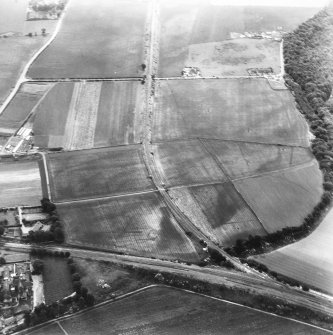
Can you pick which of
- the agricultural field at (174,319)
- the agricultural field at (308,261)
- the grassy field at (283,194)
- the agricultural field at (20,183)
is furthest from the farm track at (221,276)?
the grassy field at (283,194)

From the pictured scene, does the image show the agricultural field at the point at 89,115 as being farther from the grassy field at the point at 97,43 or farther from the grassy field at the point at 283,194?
the grassy field at the point at 283,194

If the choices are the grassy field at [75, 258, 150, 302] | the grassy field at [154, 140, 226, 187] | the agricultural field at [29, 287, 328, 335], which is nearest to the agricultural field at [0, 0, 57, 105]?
the grassy field at [154, 140, 226, 187]

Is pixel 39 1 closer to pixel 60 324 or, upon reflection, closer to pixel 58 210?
pixel 58 210

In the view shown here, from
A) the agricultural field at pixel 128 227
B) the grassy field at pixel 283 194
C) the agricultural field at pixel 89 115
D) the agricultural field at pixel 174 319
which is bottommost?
the agricultural field at pixel 174 319

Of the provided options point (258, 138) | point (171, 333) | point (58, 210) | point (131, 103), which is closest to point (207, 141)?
point (258, 138)

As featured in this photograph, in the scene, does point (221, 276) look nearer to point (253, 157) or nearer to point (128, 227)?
point (128, 227)

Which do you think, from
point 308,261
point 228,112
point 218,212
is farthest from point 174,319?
point 228,112
